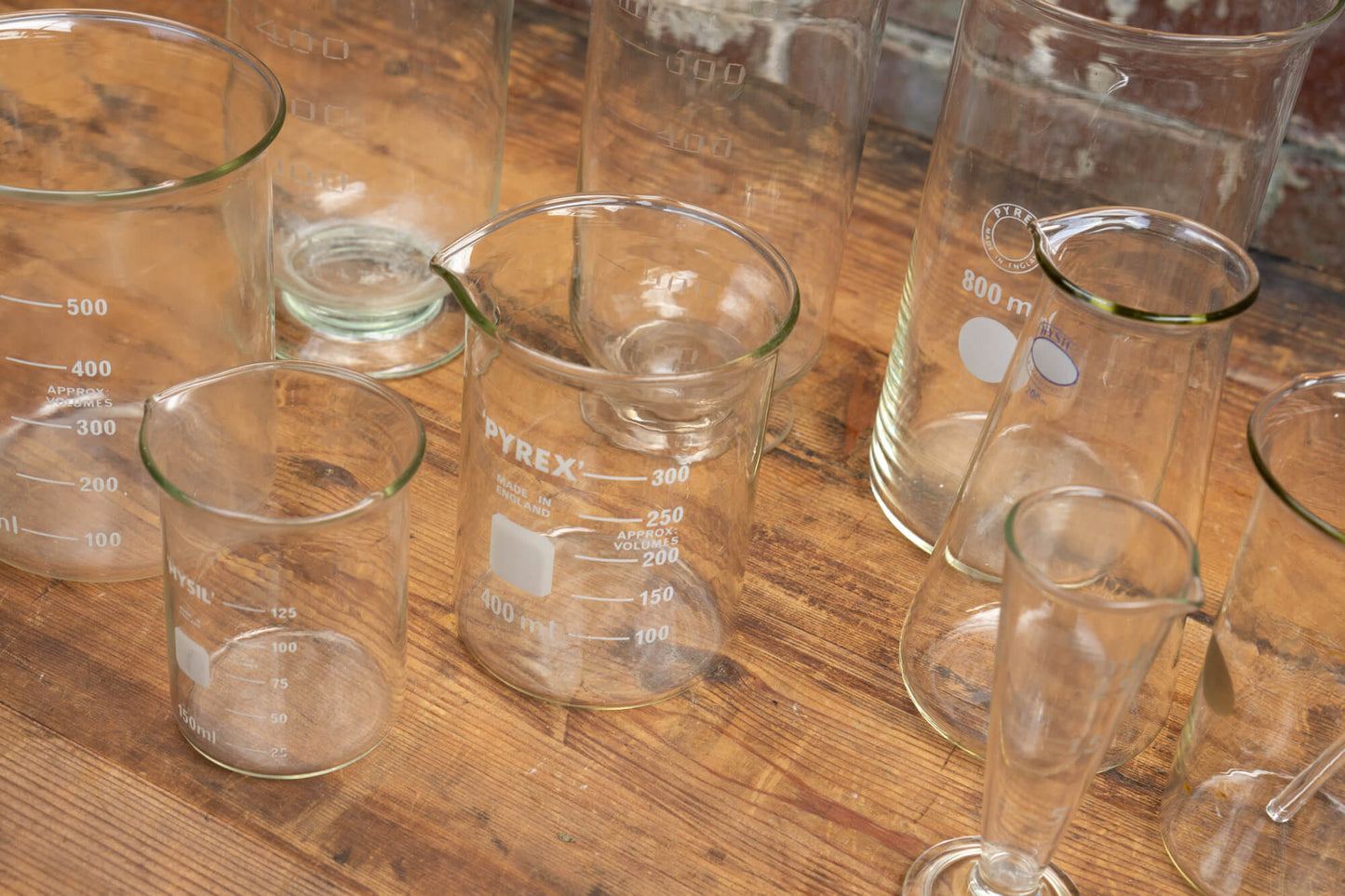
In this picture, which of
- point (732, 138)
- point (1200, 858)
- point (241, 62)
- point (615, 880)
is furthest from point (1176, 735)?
point (241, 62)

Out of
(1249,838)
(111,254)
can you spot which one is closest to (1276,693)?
(1249,838)

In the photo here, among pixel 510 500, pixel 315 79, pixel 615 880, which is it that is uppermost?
pixel 315 79

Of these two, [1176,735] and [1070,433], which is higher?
[1070,433]

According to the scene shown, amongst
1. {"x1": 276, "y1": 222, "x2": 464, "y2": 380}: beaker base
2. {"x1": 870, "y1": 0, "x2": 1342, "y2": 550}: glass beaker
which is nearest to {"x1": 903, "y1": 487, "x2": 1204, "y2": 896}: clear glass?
{"x1": 870, "y1": 0, "x2": 1342, "y2": 550}: glass beaker

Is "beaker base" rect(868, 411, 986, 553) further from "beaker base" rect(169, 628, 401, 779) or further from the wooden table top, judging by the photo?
"beaker base" rect(169, 628, 401, 779)

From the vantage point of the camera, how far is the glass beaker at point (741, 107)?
3.47ft

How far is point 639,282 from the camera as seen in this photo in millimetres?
1073

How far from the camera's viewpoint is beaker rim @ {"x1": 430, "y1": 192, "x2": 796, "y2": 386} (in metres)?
0.84

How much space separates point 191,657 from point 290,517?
110 millimetres

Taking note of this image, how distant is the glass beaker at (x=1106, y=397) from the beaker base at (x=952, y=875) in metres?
0.08

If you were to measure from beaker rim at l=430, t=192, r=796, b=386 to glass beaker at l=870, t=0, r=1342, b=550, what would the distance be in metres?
0.16

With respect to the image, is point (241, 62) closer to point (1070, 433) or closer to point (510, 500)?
point (510, 500)

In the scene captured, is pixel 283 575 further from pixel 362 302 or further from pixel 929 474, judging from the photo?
pixel 929 474

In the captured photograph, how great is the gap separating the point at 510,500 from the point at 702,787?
0.72ft
